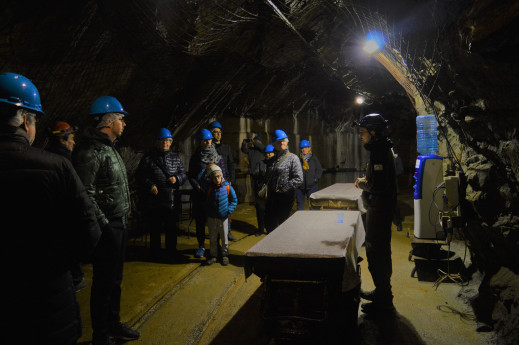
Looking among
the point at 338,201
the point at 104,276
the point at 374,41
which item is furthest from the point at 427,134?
the point at 104,276

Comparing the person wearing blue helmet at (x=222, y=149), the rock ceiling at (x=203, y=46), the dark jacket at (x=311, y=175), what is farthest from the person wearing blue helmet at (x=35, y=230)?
the dark jacket at (x=311, y=175)

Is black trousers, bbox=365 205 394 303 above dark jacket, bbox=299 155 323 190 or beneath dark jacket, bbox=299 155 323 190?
beneath

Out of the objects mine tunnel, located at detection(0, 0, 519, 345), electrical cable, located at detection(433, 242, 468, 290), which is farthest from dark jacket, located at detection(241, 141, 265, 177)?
electrical cable, located at detection(433, 242, 468, 290)

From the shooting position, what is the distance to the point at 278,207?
18.1ft

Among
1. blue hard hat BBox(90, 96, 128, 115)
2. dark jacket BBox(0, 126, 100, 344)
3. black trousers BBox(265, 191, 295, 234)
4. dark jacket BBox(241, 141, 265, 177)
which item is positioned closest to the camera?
dark jacket BBox(0, 126, 100, 344)

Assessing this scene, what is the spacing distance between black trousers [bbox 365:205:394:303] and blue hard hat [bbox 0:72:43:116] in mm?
3498

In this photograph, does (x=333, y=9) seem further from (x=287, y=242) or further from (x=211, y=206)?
(x=287, y=242)

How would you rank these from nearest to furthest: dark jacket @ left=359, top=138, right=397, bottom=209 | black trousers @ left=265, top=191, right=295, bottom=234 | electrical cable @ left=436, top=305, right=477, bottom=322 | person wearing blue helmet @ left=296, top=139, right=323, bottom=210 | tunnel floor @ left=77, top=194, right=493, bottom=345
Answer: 1. tunnel floor @ left=77, top=194, right=493, bottom=345
2. electrical cable @ left=436, top=305, right=477, bottom=322
3. dark jacket @ left=359, top=138, right=397, bottom=209
4. black trousers @ left=265, top=191, right=295, bottom=234
5. person wearing blue helmet @ left=296, top=139, right=323, bottom=210

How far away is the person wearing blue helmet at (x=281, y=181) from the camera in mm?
5340

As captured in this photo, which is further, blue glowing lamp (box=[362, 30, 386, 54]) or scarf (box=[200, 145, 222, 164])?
scarf (box=[200, 145, 222, 164])

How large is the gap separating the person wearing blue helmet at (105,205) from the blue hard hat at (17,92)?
116 centimetres

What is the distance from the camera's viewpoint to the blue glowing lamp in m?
5.55

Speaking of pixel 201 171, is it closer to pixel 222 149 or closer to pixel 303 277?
pixel 222 149

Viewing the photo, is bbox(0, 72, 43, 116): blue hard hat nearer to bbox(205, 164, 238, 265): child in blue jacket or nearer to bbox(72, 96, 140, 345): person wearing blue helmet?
bbox(72, 96, 140, 345): person wearing blue helmet
